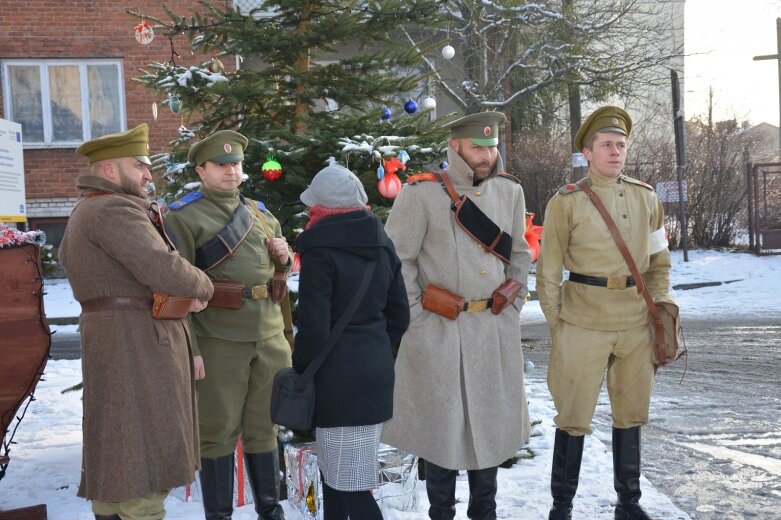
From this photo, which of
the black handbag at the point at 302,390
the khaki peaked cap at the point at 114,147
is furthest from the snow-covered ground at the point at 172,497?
the khaki peaked cap at the point at 114,147

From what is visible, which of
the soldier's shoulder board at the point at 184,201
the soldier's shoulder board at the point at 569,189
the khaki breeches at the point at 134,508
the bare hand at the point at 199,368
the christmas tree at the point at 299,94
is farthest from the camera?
the christmas tree at the point at 299,94

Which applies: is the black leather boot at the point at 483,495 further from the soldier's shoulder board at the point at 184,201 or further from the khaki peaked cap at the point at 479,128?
the soldier's shoulder board at the point at 184,201

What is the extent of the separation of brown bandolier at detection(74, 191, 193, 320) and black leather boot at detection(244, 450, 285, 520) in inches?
39.1

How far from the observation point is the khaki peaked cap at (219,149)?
3.98 metres

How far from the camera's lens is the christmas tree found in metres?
5.11

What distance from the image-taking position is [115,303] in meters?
3.22

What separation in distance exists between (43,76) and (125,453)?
1484 centimetres

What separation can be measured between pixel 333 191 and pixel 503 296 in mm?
1096

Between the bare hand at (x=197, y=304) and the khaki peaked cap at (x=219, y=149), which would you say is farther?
the khaki peaked cap at (x=219, y=149)

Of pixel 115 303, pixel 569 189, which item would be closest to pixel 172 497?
pixel 115 303

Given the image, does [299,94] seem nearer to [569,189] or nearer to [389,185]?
[389,185]

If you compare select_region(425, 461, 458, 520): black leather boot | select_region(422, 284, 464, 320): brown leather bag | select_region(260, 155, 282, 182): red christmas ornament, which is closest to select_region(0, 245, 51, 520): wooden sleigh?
select_region(260, 155, 282, 182): red christmas ornament

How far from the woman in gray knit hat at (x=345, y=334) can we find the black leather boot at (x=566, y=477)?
1202mm

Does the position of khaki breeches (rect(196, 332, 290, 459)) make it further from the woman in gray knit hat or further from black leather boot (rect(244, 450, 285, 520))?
the woman in gray knit hat
